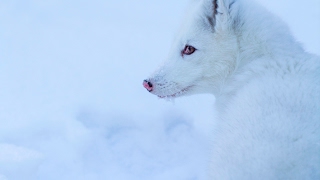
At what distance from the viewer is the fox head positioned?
11.6 feet

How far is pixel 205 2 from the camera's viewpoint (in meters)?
3.60

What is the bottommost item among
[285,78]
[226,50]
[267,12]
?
[285,78]

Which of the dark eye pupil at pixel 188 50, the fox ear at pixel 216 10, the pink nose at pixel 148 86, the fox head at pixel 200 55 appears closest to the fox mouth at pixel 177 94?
the fox head at pixel 200 55

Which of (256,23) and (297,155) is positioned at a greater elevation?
(256,23)

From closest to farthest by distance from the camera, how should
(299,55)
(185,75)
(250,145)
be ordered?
(250,145) → (299,55) → (185,75)

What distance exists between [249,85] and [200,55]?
2.72ft

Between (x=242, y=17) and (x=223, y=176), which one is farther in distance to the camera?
(x=242, y=17)

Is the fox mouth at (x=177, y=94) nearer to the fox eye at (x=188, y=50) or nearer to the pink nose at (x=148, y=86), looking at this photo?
the pink nose at (x=148, y=86)

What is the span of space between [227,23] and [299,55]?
734 mm

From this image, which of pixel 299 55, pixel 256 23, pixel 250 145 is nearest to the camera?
pixel 250 145

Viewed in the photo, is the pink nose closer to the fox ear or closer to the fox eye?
the fox eye

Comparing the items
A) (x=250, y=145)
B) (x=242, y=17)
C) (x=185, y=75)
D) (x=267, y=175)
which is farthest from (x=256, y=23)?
(x=267, y=175)

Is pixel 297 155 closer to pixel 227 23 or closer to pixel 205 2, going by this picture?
pixel 227 23

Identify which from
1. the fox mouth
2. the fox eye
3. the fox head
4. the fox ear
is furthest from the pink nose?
the fox ear
